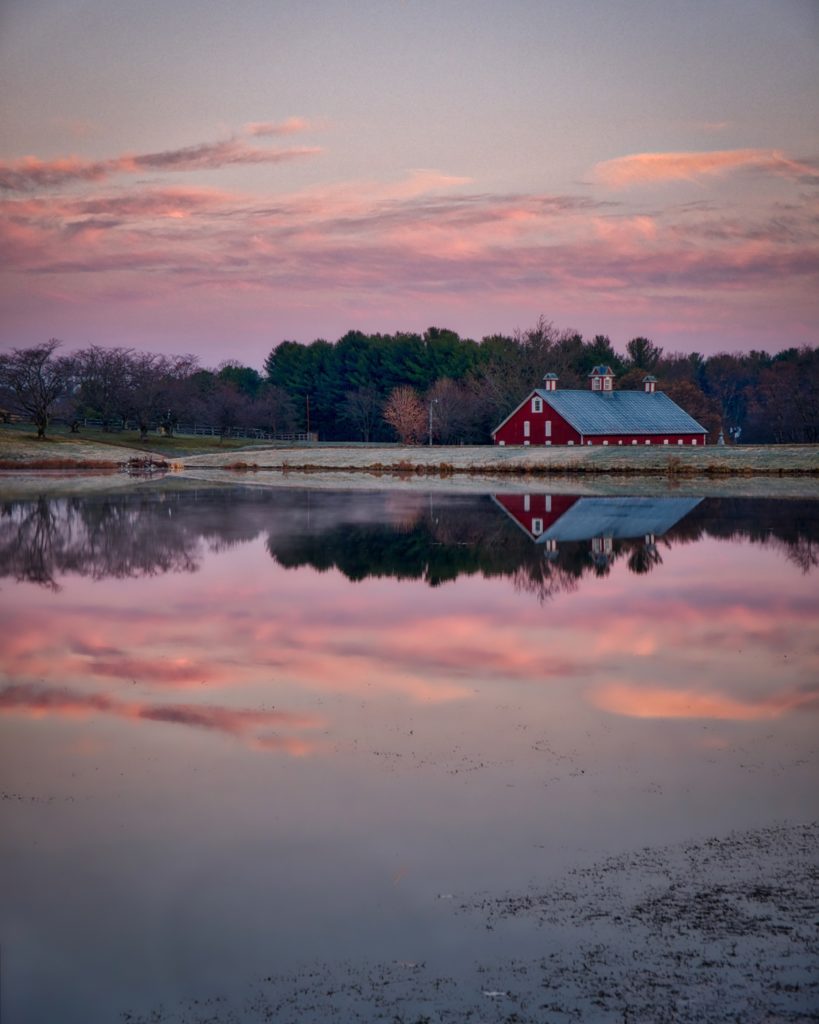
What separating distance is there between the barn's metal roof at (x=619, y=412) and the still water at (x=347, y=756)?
68.4m

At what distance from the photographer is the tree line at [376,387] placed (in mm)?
109188

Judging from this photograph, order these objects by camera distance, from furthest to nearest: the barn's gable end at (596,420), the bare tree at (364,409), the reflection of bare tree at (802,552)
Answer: the bare tree at (364,409)
the barn's gable end at (596,420)
the reflection of bare tree at (802,552)

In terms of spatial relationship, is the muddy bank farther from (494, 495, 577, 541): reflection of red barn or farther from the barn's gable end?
the barn's gable end

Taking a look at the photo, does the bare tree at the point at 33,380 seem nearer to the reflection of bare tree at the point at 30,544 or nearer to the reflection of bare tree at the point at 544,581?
the reflection of bare tree at the point at 30,544

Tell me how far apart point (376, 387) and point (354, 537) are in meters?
106

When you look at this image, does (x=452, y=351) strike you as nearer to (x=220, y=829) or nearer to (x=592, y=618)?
(x=592, y=618)

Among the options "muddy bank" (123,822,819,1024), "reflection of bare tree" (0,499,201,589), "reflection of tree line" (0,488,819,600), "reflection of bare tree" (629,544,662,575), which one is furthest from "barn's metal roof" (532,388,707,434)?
"muddy bank" (123,822,819,1024)

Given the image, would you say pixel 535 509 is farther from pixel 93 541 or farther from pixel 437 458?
pixel 437 458

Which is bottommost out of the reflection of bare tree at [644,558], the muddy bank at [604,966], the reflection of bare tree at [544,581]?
the muddy bank at [604,966]

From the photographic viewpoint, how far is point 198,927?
22.6 ft

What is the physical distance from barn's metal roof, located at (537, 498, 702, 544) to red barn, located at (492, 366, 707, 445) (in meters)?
45.6

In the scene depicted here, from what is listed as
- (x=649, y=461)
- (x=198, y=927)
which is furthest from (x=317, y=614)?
(x=649, y=461)

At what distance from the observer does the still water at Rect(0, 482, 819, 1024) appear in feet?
22.0

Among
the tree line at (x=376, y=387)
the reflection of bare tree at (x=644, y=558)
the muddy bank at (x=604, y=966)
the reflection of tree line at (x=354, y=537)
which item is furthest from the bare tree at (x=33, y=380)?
the muddy bank at (x=604, y=966)
